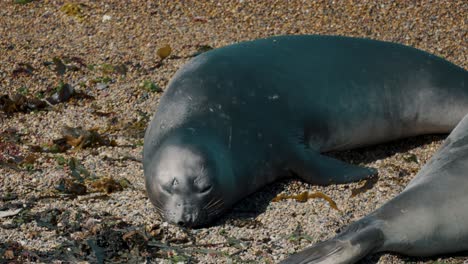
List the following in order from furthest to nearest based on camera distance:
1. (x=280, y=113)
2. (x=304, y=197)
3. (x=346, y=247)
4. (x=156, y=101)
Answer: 1. (x=156, y=101)
2. (x=280, y=113)
3. (x=304, y=197)
4. (x=346, y=247)

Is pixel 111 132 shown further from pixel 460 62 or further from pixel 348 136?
pixel 460 62

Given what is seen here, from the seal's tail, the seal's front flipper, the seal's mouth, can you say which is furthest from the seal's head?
the seal's tail

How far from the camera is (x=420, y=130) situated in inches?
236

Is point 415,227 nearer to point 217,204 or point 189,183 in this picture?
point 217,204

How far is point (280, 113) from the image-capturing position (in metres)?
5.51

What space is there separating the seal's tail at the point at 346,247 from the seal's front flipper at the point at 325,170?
86cm

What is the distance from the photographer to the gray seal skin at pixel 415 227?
4297 mm

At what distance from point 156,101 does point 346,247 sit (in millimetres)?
2566

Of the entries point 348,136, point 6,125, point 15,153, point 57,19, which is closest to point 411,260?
point 348,136

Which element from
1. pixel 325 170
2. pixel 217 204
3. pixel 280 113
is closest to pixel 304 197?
pixel 325 170

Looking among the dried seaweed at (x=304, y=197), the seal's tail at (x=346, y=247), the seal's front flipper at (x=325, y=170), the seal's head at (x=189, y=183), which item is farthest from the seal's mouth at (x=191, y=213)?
the seal's tail at (x=346, y=247)

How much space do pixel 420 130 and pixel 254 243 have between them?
172cm

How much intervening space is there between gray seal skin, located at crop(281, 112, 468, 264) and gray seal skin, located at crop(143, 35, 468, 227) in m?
0.72

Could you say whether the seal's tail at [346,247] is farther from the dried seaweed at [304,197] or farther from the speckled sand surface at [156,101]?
the dried seaweed at [304,197]
